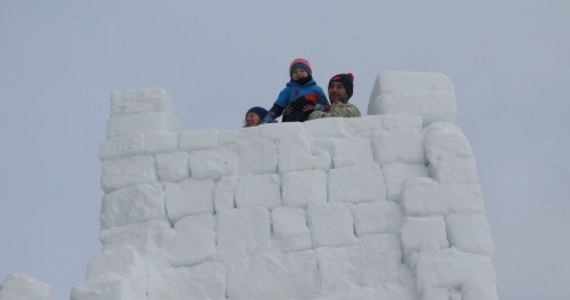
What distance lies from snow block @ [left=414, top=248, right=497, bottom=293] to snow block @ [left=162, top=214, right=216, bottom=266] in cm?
139

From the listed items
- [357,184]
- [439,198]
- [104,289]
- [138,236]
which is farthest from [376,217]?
[104,289]

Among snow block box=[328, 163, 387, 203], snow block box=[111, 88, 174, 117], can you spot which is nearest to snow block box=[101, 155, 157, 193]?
snow block box=[111, 88, 174, 117]

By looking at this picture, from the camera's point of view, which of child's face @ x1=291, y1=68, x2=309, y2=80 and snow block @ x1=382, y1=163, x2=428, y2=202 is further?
child's face @ x1=291, y1=68, x2=309, y2=80

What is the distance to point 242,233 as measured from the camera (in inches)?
255

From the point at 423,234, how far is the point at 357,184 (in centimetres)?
64

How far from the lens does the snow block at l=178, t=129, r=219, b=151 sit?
6949 millimetres

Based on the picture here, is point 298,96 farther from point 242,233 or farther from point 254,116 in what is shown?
point 242,233

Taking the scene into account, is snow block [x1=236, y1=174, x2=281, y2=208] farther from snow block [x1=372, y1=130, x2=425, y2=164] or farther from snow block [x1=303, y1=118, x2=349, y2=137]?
snow block [x1=372, y1=130, x2=425, y2=164]

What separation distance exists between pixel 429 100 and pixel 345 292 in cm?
175

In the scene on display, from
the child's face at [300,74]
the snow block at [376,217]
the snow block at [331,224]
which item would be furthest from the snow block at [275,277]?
the child's face at [300,74]

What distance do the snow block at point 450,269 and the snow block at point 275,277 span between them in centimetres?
68

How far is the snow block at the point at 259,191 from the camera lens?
6609mm

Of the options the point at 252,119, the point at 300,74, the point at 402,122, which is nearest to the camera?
the point at 402,122

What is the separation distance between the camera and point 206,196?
6699mm
